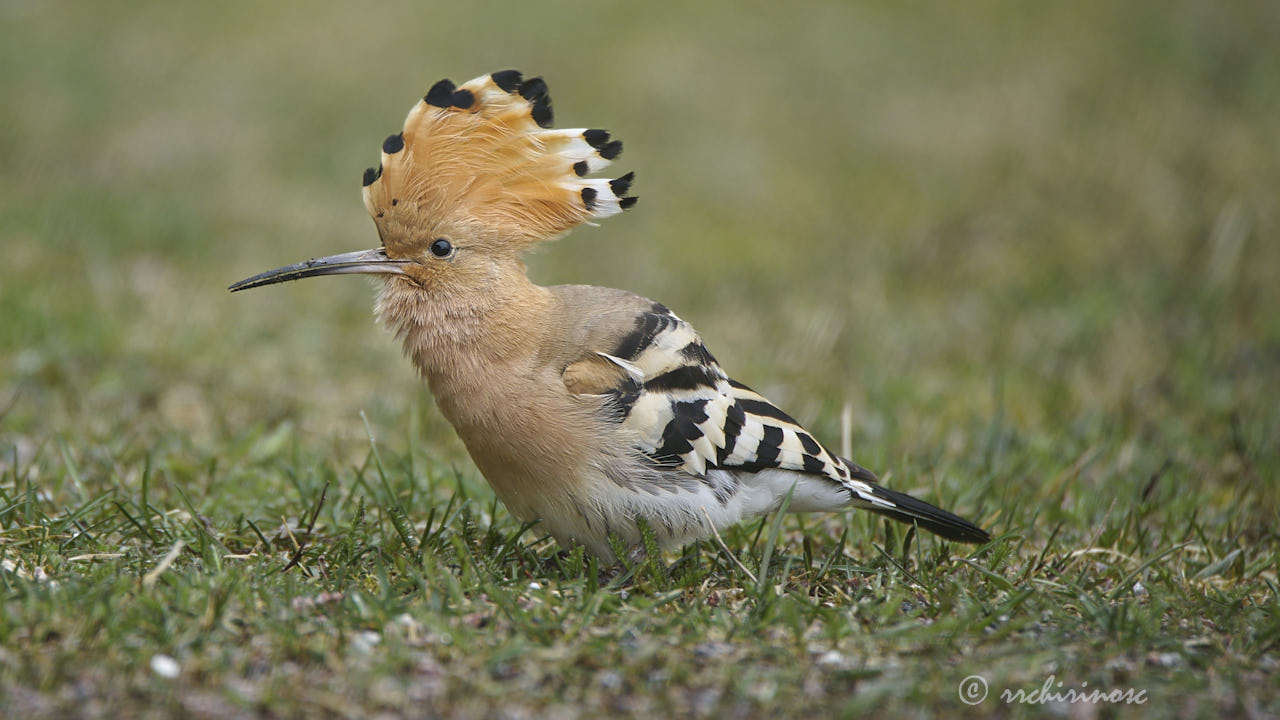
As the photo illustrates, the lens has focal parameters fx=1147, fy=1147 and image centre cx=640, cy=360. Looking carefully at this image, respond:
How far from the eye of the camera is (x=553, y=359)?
3490 millimetres

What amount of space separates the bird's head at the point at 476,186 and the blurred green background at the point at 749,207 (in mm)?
1318

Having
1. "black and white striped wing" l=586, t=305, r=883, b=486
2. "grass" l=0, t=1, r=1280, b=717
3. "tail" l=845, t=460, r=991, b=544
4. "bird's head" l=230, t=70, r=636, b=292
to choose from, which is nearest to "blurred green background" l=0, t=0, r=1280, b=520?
"grass" l=0, t=1, r=1280, b=717

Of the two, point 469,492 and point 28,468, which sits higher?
point 28,468

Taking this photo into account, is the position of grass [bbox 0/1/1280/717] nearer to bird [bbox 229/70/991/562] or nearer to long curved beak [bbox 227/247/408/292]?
bird [bbox 229/70/991/562]

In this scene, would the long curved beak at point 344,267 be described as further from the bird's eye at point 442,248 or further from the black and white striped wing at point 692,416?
the black and white striped wing at point 692,416

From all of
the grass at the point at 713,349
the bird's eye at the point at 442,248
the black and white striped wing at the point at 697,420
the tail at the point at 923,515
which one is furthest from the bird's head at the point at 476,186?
the tail at the point at 923,515

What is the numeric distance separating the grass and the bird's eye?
0.73m

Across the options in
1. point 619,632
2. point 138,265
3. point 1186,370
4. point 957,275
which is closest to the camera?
point 619,632

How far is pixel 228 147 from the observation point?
28.2 feet

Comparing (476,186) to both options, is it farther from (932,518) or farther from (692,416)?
(932,518)

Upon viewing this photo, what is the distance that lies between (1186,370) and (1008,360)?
0.84 metres

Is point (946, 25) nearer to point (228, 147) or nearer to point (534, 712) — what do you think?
point (228, 147)

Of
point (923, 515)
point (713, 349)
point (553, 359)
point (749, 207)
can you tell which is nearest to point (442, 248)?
point (553, 359)

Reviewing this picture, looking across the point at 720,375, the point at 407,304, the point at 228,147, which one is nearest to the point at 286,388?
the point at 407,304
